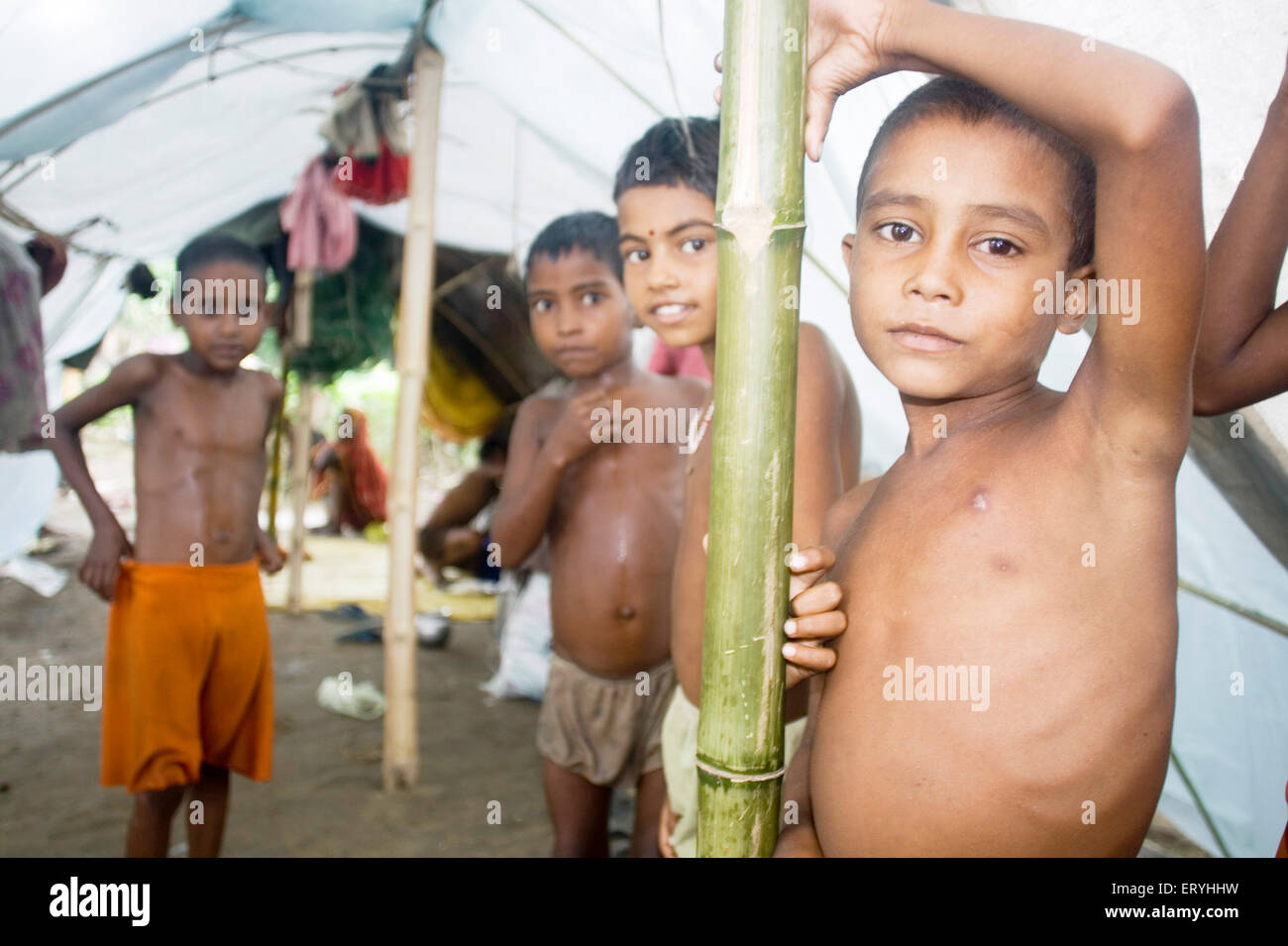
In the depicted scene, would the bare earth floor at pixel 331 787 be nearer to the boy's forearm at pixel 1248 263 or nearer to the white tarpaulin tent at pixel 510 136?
the white tarpaulin tent at pixel 510 136

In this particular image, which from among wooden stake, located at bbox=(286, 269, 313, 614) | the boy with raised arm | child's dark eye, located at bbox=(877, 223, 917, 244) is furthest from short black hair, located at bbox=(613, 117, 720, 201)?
wooden stake, located at bbox=(286, 269, 313, 614)

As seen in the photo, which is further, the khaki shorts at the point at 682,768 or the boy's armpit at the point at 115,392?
the boy's armpit at the point at 115,392

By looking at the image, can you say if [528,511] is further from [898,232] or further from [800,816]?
[898,232]

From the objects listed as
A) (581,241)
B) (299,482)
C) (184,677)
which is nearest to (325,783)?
(184,677)

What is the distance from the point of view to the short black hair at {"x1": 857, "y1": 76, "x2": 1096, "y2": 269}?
92cm

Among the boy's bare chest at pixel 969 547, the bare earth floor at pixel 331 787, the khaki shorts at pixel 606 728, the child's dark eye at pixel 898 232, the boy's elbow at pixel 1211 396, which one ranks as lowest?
the bare earth floor at pixel 331 787

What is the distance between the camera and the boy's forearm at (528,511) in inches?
84.7

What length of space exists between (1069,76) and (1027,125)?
21 cm

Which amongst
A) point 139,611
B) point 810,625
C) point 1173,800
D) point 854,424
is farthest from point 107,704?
point 1173,800

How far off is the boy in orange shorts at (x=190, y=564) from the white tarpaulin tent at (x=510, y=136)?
33.4 inches

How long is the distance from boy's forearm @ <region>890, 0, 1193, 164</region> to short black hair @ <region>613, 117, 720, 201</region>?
930 mm

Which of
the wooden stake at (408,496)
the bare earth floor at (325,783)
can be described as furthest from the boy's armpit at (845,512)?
the wooden stake at (408,496)

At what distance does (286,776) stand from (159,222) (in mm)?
3097

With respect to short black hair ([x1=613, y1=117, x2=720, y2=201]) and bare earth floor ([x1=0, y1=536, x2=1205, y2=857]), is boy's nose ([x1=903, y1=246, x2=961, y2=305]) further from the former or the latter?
bare earth floor ([x1=0, y1=536, x2=1205, y2=857])
